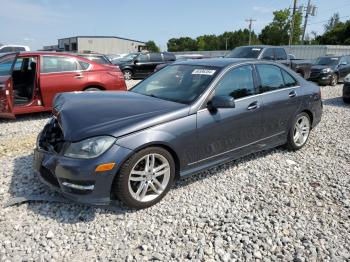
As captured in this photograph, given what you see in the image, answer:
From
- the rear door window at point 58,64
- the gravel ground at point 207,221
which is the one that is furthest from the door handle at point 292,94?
the rear door window at point 58,64

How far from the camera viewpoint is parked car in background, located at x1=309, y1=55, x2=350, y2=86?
47.1ft

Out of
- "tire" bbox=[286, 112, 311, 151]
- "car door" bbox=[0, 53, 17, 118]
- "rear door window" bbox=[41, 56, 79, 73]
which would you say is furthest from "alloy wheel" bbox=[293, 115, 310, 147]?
"car door" bbox=[0, 53, 17, 118]

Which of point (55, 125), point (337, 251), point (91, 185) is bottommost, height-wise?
point (337, 251)

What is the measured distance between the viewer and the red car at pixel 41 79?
22.1ft

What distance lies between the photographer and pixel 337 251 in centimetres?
289

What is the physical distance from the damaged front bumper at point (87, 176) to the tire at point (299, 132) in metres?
3.08

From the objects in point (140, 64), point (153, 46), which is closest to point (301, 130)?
point (140, 64)

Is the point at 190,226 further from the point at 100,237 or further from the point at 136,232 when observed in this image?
the point at 100,237

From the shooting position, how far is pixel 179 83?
13.8 feet

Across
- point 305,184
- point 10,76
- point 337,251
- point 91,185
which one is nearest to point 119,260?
point 91,185

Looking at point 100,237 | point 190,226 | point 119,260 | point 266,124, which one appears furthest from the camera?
point 266,124

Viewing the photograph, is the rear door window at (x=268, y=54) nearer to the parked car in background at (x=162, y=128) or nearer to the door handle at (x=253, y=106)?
the parked car in background at (x=162, y=128)

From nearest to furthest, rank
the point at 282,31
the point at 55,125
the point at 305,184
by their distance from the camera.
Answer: the point at 55,125
the point at 305,184
the point at 282,31

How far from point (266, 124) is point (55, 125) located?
2.85 m
